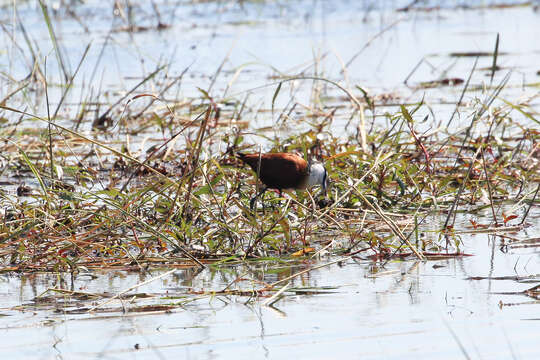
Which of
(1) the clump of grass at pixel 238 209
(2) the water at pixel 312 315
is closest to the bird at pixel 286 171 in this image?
(1) the clump of grass at pixel 238 209

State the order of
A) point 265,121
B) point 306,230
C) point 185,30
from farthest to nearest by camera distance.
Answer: point 185,30 → point 265,121 → point 306,230

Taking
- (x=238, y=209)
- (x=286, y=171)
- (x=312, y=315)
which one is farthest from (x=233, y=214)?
(x=312, y=315)

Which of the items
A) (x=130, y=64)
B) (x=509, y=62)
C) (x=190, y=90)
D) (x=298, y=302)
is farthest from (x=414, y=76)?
(x=298, y=302)

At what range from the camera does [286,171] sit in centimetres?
419

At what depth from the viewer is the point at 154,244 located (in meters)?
4.14

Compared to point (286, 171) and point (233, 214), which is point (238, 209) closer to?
point (233, 214)

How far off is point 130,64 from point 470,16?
5.68 m

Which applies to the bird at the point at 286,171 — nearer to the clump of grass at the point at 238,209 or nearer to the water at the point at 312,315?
the clump of grass at the point at 238,209

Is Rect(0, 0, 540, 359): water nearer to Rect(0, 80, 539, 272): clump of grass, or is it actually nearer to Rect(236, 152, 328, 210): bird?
Rect(0, 80, 539, 272): clump of grass

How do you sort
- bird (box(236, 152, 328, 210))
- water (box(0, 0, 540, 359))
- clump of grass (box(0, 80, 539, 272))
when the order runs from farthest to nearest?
bird (box(236, 152, 328, 210))
clump of grass (box(0, 80, 539, 272))
water (box(0, 0, 540, 359))

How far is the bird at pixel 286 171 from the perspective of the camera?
13.8ft

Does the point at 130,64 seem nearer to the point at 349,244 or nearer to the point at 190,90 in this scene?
the point at 190,90

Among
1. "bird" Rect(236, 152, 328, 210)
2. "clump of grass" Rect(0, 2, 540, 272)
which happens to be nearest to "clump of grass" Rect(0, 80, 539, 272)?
"clump of grass" Rect(0, 2, 540, 272)

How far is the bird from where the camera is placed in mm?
4199
